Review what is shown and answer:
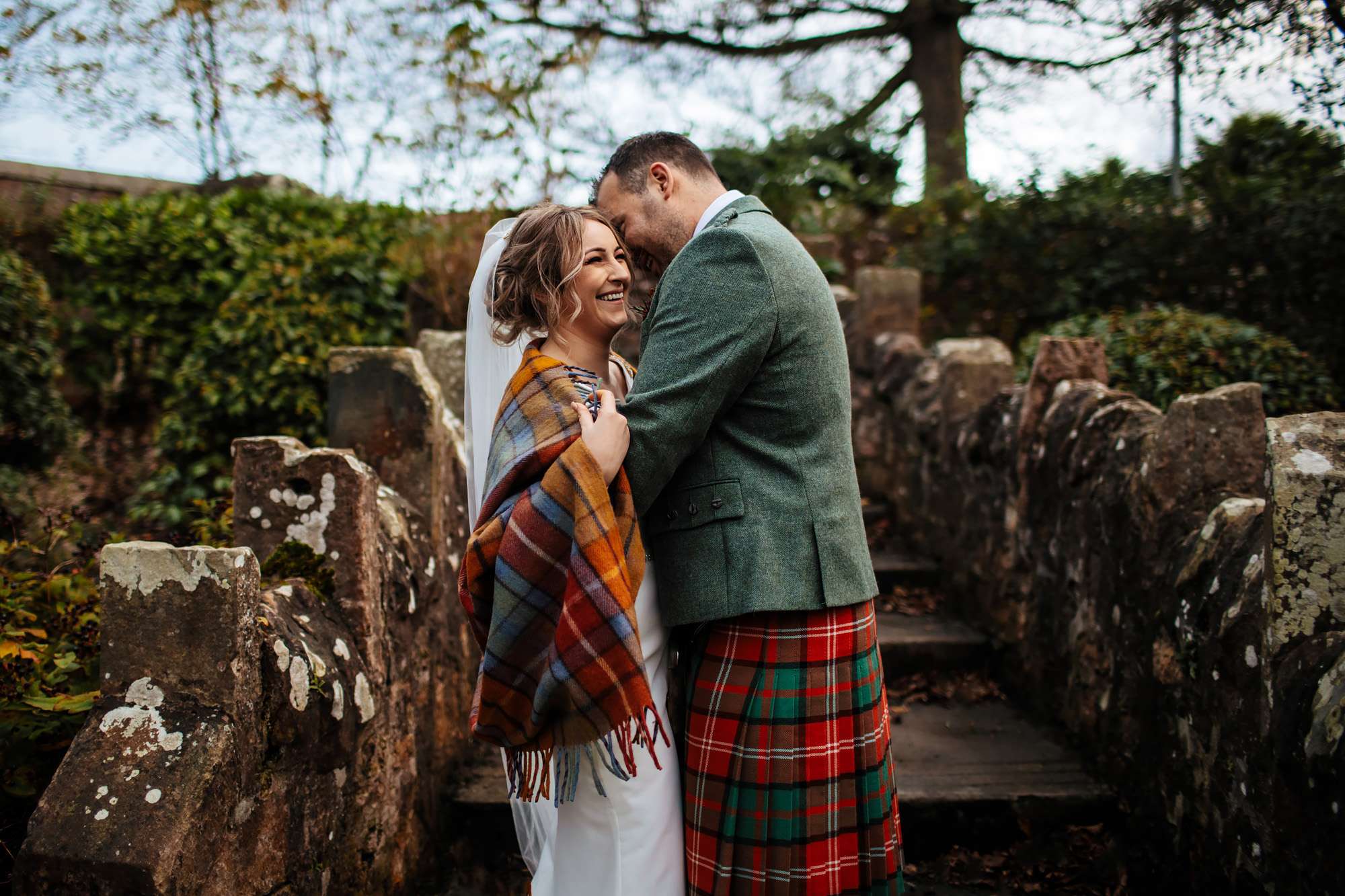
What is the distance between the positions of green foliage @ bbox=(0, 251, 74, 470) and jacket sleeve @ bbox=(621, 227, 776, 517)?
4395 millimetres

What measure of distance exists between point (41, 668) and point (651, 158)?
73.1 inches

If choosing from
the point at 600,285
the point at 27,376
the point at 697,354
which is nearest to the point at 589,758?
the point at 697,354

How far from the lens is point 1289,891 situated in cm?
175

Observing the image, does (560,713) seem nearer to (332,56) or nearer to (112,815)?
(112,815)

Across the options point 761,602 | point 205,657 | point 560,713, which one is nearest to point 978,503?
point 761,602

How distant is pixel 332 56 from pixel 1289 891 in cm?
755

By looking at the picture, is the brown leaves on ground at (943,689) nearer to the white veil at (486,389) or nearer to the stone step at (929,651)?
the stone step at (929,651)

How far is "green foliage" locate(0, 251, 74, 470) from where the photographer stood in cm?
464

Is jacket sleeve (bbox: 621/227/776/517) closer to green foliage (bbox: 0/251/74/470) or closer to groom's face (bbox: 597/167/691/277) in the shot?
groom's face (bbox: 597/167/691/277)

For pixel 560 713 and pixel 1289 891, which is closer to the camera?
pixel 560 713

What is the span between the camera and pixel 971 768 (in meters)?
2.96

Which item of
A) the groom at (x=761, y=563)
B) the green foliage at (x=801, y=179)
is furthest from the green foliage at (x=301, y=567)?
the green foliage at (x=801, y=179)

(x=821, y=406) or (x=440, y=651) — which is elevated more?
(x=821, y=406)

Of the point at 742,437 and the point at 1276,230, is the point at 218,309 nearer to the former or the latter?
the point at 742,437
